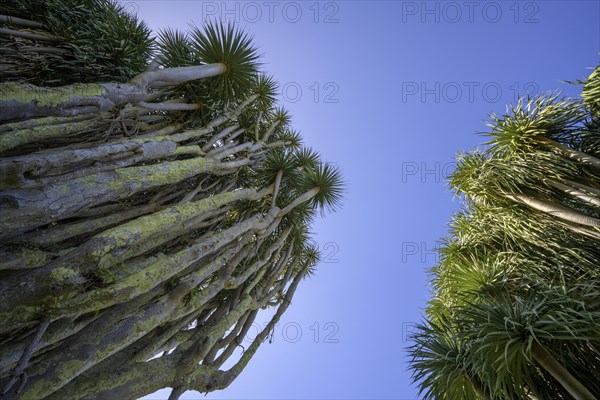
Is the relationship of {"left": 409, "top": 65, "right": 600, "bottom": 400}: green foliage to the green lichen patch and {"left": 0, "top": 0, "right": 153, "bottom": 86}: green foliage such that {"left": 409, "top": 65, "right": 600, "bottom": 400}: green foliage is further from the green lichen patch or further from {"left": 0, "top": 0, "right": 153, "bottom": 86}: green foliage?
{"left": 0, "top": 0, "right": 153, "bottom": 86}: green foliage

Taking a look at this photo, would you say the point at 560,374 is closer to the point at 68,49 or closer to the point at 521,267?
the point at 521,267

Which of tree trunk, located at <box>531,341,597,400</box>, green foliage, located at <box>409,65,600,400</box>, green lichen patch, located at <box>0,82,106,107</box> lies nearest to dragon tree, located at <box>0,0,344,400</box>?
green lichen patch, located at <box>0,82,106,107</box>

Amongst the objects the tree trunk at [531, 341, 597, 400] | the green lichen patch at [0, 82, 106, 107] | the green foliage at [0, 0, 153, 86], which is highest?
the green foliage at [0, 0, 153, 86]

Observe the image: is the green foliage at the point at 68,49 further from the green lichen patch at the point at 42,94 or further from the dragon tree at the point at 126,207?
the green lichen patch at the point at 42,94

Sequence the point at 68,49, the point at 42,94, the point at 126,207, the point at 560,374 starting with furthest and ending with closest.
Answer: the point at 68,49 < the point at 126,207 < the point at 560,374 < the point at 42,94

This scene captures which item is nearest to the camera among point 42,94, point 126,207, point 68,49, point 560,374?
point 42,94

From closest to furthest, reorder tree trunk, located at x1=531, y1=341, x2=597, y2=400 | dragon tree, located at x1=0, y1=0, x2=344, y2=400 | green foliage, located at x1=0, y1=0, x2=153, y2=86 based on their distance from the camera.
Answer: dragon tree, located at x1=0, y1=0, x2=344, y2=400 < tree trunk, located at x1=531, y1=341, x2=597, y2=400 < green foliage, located at x1=0, y1=0, x2=153, y2=86

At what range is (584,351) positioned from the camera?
12.3ft

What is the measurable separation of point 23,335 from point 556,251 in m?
6.17

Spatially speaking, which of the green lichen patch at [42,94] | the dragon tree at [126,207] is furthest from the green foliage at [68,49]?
the green lichen patch at [42,94]

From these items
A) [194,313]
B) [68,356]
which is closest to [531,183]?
[194,313]

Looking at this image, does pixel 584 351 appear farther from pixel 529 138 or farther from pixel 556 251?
pixel 529 138

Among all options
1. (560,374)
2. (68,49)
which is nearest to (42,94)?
(68,49)

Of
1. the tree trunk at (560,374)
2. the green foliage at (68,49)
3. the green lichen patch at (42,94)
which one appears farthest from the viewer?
the green foliage at (68,49)
